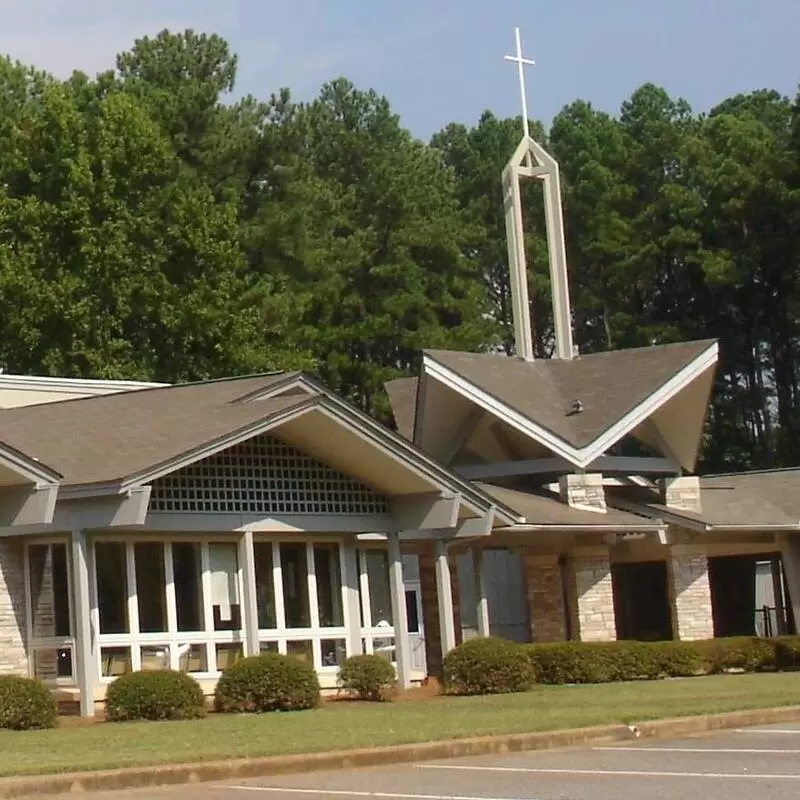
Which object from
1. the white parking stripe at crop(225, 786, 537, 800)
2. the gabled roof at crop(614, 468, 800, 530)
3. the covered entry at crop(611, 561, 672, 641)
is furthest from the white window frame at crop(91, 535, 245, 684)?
the covered entry at crop(611, 561, 672, 641)

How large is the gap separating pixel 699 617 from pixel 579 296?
3406 centimetres

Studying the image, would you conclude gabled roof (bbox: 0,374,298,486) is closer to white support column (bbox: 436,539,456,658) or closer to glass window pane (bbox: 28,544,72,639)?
glass window pane (bbox: 28,544,72,639)

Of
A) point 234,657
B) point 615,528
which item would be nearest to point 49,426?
point 234,657

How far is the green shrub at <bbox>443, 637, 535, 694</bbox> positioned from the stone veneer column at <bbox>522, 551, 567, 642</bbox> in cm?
633

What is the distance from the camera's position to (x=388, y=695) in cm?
2547

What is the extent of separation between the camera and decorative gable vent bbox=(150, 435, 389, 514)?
2419 centimetres

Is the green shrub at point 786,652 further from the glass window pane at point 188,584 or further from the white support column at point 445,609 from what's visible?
the glass window pane at point 188,584

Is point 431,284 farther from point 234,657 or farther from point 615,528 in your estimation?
point 234,657

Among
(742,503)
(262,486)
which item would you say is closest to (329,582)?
(262,486)

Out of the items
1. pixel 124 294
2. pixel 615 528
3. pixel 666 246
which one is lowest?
pixel 615 528

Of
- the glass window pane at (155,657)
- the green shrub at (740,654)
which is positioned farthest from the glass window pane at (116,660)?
the green shrub at (740,654)

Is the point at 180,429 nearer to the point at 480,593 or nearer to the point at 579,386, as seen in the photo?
the point at 480,593

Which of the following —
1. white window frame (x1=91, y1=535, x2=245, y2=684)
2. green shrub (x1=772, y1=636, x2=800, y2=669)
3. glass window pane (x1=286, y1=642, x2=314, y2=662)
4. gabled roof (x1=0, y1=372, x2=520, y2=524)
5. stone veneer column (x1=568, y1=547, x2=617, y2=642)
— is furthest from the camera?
stone veneer column (x1=568, y1=547, x2=617, y2=642)

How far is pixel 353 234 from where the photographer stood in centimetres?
5778
